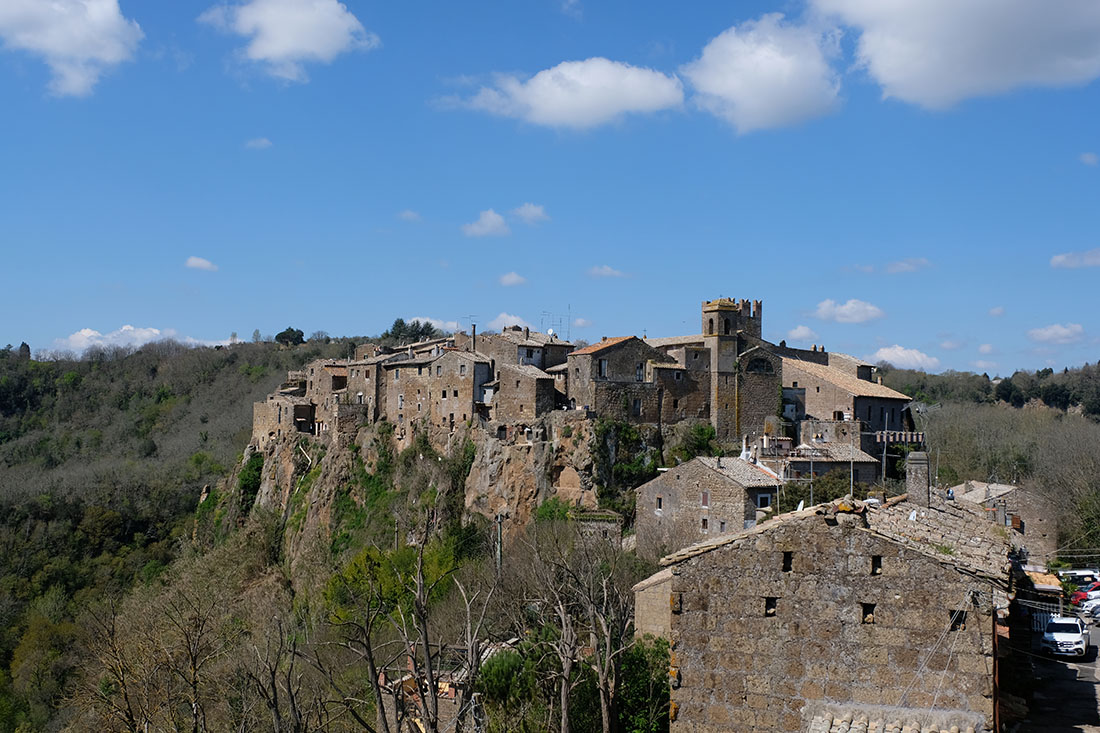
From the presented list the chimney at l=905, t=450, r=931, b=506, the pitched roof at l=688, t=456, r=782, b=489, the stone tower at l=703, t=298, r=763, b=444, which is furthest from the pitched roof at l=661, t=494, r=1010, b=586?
the stone tower at l=703, t=298, r=763, b=444

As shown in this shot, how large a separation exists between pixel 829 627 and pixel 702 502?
27.6 meters

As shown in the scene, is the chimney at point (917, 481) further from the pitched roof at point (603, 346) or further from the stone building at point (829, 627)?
the pitched roof at point (603, 346)

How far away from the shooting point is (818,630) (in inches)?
475

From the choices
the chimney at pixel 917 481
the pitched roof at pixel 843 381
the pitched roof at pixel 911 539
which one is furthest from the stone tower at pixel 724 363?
the pitched roof at pixel 911 539

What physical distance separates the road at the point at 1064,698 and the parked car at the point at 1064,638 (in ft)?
0.89

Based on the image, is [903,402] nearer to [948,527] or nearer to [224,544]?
[948,527]

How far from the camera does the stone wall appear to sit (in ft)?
37.8

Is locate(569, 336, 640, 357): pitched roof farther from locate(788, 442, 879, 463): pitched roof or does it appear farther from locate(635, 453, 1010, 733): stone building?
locate(635, 453, 1010, 733): stone building

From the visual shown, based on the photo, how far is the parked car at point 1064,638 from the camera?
2108 cm

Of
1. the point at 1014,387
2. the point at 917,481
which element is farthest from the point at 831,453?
the point at 1014,387

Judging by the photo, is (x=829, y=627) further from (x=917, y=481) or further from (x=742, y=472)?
(x=742, y=472)

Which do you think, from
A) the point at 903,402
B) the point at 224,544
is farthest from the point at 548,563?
the point at 224,544

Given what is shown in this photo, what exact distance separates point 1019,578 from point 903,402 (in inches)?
1578

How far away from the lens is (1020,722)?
13.9 m
